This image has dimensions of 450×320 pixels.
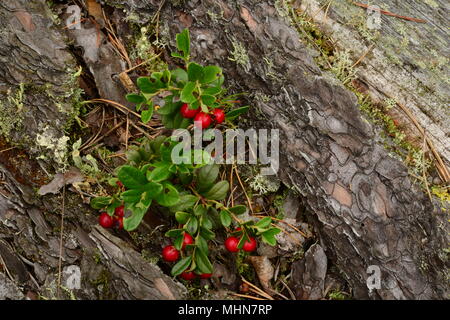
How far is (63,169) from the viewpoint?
3607mm


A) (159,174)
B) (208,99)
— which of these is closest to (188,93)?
(208,99)

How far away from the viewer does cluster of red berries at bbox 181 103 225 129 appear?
335cm

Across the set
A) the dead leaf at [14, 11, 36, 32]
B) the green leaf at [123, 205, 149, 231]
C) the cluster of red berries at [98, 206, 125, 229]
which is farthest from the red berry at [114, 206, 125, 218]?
the dead leaf at [14, 11, 36, 32]

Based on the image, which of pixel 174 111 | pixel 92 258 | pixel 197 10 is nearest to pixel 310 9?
pixel 197 10

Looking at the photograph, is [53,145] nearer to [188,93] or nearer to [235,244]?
[188,93]

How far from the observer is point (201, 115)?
11.0 feet

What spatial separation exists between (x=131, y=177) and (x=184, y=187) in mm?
554

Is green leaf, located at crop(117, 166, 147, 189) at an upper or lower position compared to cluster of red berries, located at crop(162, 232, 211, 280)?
upper

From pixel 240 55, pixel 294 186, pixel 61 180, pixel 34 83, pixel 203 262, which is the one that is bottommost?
pixel 61 180

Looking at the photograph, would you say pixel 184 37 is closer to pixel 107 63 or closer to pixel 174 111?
pixel 174 111

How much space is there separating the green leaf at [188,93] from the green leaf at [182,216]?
87cm

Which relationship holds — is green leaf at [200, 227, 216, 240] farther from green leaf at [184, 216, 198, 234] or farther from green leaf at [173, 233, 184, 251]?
green leaf at [173, 233, 184, 251]

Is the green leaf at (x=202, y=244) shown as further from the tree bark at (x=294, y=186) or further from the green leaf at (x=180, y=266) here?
the tree bark at (x=294, y=186)

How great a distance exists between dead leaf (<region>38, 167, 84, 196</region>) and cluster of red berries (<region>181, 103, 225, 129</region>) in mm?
1054
